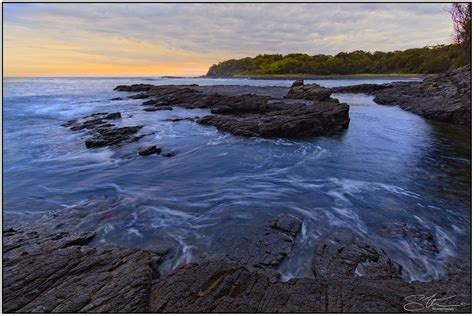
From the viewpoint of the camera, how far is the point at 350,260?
7.06m

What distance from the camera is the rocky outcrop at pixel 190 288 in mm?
5180

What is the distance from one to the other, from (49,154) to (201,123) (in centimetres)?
1173

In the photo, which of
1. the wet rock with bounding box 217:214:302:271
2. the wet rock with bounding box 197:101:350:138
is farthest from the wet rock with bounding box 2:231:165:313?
the wet rock with bounding box 197:101:350:138

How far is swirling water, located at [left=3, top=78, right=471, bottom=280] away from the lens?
27.5 feet

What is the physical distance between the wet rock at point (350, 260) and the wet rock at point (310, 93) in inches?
1157

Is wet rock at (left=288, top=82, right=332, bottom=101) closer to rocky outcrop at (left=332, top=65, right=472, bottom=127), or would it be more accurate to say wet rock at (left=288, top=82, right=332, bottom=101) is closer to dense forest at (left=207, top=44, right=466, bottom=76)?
rocky outcrop at (left=332, top=65, right=472, bottom=127)

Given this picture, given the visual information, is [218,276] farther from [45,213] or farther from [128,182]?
[128,182]

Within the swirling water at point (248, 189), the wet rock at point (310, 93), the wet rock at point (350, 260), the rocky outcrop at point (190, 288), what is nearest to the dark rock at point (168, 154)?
the swirling water at point (248, 189)

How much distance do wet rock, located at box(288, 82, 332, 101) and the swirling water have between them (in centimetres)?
1404

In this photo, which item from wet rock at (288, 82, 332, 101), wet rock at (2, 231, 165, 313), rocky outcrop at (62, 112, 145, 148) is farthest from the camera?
wet rock at (288, 82, 332, 101)

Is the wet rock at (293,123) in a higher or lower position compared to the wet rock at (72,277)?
higher

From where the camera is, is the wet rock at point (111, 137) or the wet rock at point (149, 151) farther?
the wet rock at point (111, 137)

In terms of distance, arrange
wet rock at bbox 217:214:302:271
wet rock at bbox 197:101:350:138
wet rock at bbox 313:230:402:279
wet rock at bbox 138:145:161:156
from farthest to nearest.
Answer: wet rock at bbox 197:101:350:138
wet rock at bbox 138:145:161:156
wet rock at bbox 217:214:302:271
wet rock at bbox 313:230:402:279

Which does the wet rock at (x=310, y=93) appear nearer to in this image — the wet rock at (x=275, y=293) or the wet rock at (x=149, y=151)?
the wet rock at (x=149, y=151)
